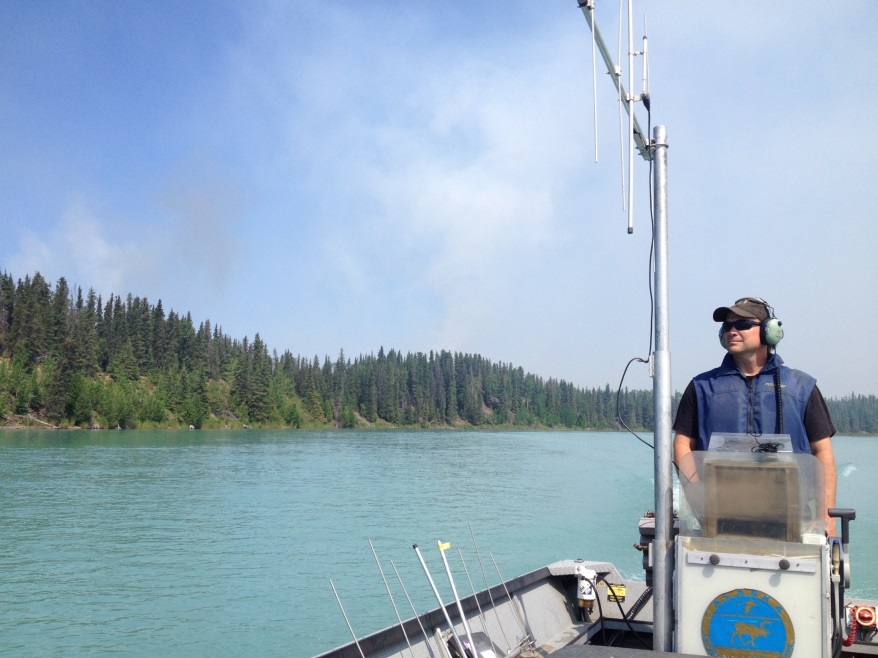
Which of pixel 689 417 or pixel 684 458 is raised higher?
pixel 689 417

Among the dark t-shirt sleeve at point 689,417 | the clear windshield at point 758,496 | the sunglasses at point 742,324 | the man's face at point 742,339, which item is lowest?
the clear windshield at point 758,496

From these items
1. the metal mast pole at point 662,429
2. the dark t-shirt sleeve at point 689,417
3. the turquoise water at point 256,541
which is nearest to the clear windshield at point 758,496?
the metal mast pole at point 662,429

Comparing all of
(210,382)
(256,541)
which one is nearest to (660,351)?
(256,541)

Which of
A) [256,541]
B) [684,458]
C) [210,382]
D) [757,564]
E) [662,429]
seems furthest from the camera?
[210,382]

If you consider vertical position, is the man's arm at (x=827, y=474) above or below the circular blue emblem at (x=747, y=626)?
above

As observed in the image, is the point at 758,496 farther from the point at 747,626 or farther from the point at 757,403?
the point at 757,403

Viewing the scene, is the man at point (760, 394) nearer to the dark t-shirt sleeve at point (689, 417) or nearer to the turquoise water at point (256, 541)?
the dark t-shirt sleeve at point (689, 417)

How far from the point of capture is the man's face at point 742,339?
3477mm

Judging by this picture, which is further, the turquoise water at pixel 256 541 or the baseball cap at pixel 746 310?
the turquoise water at pixel 256 541

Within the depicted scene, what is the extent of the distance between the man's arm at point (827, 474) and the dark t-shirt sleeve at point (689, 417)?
534mm

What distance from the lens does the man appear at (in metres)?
3.48

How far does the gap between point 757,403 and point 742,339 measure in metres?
0.31

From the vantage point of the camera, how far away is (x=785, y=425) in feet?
11.4

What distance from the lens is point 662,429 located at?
3459 mm
